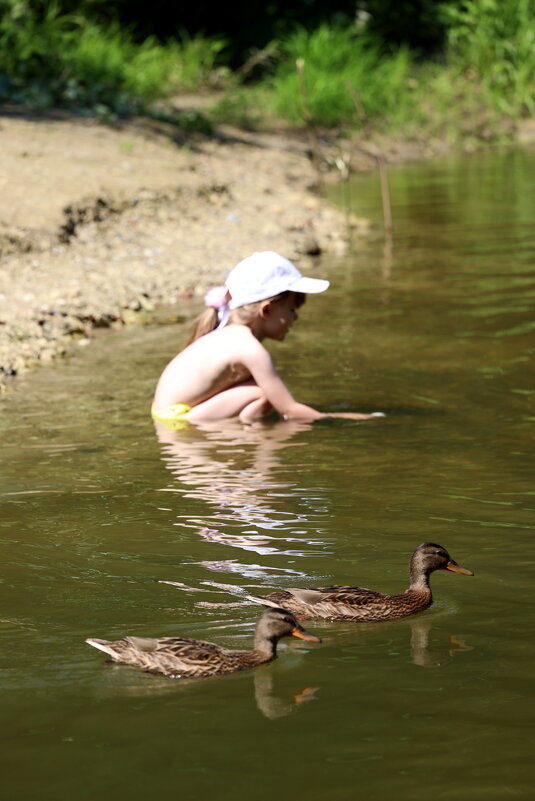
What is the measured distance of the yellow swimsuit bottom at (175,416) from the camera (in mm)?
8281

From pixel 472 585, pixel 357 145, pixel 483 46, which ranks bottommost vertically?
pixel 472 585

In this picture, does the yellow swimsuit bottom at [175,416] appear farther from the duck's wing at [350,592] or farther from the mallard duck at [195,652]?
the mallard duck at [195,652]

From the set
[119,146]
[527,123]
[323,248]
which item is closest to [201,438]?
[323,248]

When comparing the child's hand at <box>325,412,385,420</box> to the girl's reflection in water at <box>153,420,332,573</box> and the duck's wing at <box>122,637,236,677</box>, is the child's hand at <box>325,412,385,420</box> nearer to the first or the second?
the girl's reflection in water at <box>153,420,332,573</box>

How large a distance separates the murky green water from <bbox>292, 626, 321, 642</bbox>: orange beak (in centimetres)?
8

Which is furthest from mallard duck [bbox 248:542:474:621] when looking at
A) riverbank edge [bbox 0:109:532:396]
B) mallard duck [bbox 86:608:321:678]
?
riverbank edge [bbox 0:109:532:396]

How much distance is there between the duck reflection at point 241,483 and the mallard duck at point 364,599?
2.50ft

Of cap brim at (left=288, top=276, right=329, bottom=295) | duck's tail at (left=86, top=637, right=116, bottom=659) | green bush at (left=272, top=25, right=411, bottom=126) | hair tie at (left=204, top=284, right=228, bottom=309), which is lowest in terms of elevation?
duck's tail at (left=86, top=637, right=116, bottom=659)

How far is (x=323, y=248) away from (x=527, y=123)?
15005mm

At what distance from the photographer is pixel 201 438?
810 centimetres

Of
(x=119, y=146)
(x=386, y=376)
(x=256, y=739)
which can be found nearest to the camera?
(x=256, y=739)

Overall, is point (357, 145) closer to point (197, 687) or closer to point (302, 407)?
point (302, 407)

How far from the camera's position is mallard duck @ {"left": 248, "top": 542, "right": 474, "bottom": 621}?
4.82 meters

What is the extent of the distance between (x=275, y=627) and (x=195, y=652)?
0.99 feet
